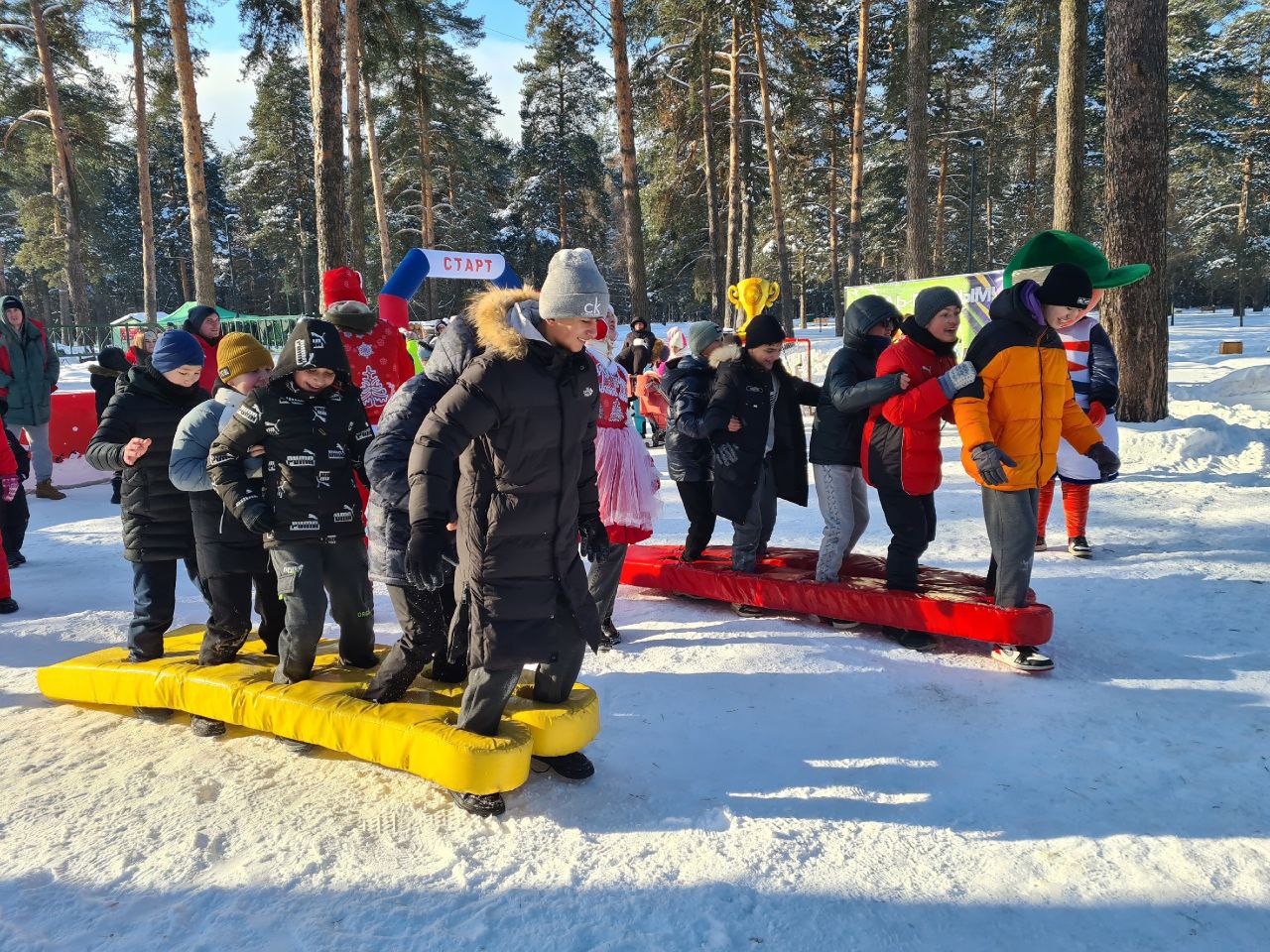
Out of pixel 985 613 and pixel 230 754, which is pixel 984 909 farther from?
pixel 230 754

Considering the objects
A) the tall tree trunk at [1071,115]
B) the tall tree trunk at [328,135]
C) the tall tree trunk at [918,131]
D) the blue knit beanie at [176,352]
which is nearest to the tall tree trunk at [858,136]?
the tall tree trunk at [918,131]

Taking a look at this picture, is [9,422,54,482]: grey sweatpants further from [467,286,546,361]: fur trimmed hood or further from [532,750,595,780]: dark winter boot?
[532,750,595,780]: dark winter boot

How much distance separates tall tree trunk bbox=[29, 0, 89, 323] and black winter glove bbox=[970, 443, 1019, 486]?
87.6ft

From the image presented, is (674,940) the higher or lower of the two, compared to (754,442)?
lower

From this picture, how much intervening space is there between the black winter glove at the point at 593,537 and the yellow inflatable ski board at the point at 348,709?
2.04 ft

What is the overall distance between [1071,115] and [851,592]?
9.53 meters

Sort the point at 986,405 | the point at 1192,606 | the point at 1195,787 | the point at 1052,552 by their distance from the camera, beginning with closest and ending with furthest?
the point at 1195,787 < the point at 986,405 < the point at 1192,606 < the point at 1052,552

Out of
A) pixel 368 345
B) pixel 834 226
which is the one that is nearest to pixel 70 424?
pixel 368 345

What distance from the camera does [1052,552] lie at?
587 centimetres

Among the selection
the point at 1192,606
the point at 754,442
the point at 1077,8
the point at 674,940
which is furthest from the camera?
the point at 1077,8

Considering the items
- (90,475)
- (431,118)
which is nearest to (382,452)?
(90,475)

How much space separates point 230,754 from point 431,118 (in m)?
33.6

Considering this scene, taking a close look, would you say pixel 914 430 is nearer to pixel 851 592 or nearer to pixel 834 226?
pixel 851 592

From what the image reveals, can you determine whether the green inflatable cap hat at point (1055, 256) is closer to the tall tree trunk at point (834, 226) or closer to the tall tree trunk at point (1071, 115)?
the tall tree trunk at point (1071, 115)
